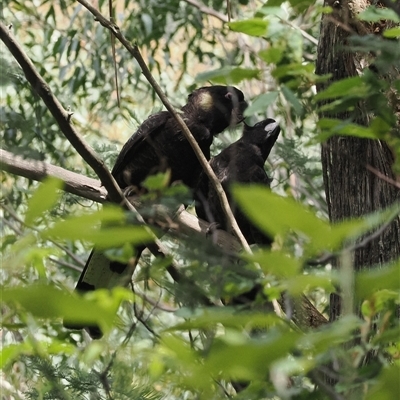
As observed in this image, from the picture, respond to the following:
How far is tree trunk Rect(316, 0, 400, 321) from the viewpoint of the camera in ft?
6.56

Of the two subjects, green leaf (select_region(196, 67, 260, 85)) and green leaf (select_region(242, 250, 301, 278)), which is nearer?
green leaf (select_region(242, 250, 301, 278))

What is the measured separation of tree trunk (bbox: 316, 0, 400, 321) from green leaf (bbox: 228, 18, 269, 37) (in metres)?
0.83

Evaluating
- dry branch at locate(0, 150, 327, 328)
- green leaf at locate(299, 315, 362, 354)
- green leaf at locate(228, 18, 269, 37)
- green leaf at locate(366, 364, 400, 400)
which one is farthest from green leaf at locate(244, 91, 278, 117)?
dry branch at locate(0, 150, 327, 328)

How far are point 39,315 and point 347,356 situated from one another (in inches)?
16.3

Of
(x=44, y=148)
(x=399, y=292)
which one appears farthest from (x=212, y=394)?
(x=44, y=148)

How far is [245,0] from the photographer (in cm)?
439

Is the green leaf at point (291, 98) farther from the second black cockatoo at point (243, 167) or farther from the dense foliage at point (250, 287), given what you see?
the second black cockatoo at point (243, 167)

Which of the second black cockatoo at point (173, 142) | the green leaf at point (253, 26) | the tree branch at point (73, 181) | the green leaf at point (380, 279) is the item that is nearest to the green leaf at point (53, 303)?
the green leaf at point (380, 279)

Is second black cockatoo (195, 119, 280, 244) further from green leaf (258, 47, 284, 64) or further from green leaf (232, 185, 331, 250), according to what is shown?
green leaf (232, 185, 331, 250)

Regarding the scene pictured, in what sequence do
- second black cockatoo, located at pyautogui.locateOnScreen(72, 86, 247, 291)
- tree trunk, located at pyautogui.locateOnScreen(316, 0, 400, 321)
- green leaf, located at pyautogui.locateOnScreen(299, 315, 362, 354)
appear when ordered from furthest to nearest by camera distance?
second black cockatoo, located at pyautogui.locateOnScreen(72, 86, 247, 291) < tree trunk, located at pyautogui.locateOnScreen(316, 0, 400, 321) < green leaf, located at pyautogui.locateOnScreen(299, 315, 362, 354)

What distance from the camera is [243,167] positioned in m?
3.07

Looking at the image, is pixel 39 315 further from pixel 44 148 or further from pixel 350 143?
pixel 44 148

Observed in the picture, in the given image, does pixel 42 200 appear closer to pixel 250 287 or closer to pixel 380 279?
pixel 380 279

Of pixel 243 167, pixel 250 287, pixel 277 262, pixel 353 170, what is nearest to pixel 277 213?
pixel 277 262
